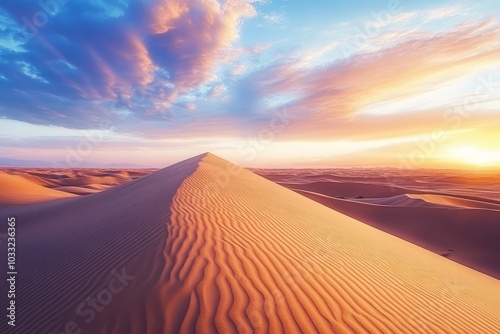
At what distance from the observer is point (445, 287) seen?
5547mm

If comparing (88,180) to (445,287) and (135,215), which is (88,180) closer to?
(135,215)

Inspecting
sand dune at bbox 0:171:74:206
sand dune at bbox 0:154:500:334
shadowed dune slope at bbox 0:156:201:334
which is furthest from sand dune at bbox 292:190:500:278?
sand dune at bbox 0:171:74:206

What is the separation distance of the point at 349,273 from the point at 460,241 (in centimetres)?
1155

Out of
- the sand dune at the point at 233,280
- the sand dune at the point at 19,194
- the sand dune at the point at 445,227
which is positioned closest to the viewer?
the sand dune at the point at 233,280

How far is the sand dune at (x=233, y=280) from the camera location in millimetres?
→ 3033

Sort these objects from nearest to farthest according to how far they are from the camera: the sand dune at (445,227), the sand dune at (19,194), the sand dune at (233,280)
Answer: the sand dune at (233,280) < the sand dune at (445,227) < the sand dune at (19,194)

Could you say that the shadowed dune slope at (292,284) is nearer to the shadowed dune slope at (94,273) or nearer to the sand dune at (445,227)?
the shadowed dune slope at (94,273)

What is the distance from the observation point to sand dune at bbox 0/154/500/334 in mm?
3033

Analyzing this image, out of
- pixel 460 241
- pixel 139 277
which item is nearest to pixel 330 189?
pixel 460 241

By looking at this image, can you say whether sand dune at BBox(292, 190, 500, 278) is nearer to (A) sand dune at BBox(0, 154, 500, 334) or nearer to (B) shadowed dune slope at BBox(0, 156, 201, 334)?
Result: (A) sand dune at BBox(0, 154, 500, 334)

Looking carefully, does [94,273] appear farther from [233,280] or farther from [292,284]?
[292,284]

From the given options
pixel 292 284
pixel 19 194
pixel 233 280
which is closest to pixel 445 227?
pixel 292 284

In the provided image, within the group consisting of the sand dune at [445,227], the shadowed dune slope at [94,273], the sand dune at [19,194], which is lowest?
the sand dune at [445,227]

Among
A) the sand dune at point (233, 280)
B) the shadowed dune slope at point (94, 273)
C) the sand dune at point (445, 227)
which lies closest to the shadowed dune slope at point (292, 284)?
the sand dune at point (233, 280)
